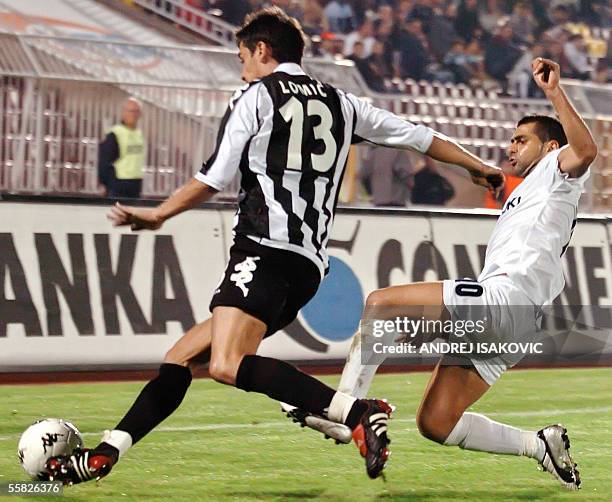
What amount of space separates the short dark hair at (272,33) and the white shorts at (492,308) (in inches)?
49.2

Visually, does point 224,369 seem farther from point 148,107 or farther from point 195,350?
A: point 148,107

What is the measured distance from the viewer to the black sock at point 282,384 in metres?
5.24

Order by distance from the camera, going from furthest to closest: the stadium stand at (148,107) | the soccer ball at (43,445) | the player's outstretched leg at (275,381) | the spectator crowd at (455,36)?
the spectator crowd at (455,36) → the stadium stand at (148,107) → the soccer ball at (43,445) → the player's outstretched leg at (275,381)

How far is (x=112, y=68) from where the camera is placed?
13.3 meters

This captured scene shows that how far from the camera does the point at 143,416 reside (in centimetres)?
554

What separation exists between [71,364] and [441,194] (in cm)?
634

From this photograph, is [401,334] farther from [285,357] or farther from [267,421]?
[285,357]

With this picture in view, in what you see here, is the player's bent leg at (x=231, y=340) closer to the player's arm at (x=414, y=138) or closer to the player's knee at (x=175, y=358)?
the player's knee at (x=175, y=358)

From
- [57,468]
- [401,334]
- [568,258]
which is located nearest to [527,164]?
[401,334]

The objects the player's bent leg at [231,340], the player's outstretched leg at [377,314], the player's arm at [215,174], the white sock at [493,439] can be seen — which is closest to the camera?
the player's arm at [215,174]

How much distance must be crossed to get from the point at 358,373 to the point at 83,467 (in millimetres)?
1250

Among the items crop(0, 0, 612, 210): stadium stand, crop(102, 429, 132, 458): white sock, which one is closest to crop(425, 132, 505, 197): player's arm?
crop(102, 429, 132, 458): white sock

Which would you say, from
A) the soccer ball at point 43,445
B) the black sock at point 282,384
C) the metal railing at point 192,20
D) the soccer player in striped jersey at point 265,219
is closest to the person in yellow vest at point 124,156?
the metal railing at point 192,20

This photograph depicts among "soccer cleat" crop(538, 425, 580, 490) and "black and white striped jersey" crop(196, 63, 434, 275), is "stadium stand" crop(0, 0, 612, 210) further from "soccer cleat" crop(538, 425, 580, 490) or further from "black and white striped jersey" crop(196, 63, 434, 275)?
"soccer cleat" crop(538, 425, 580, 490)
